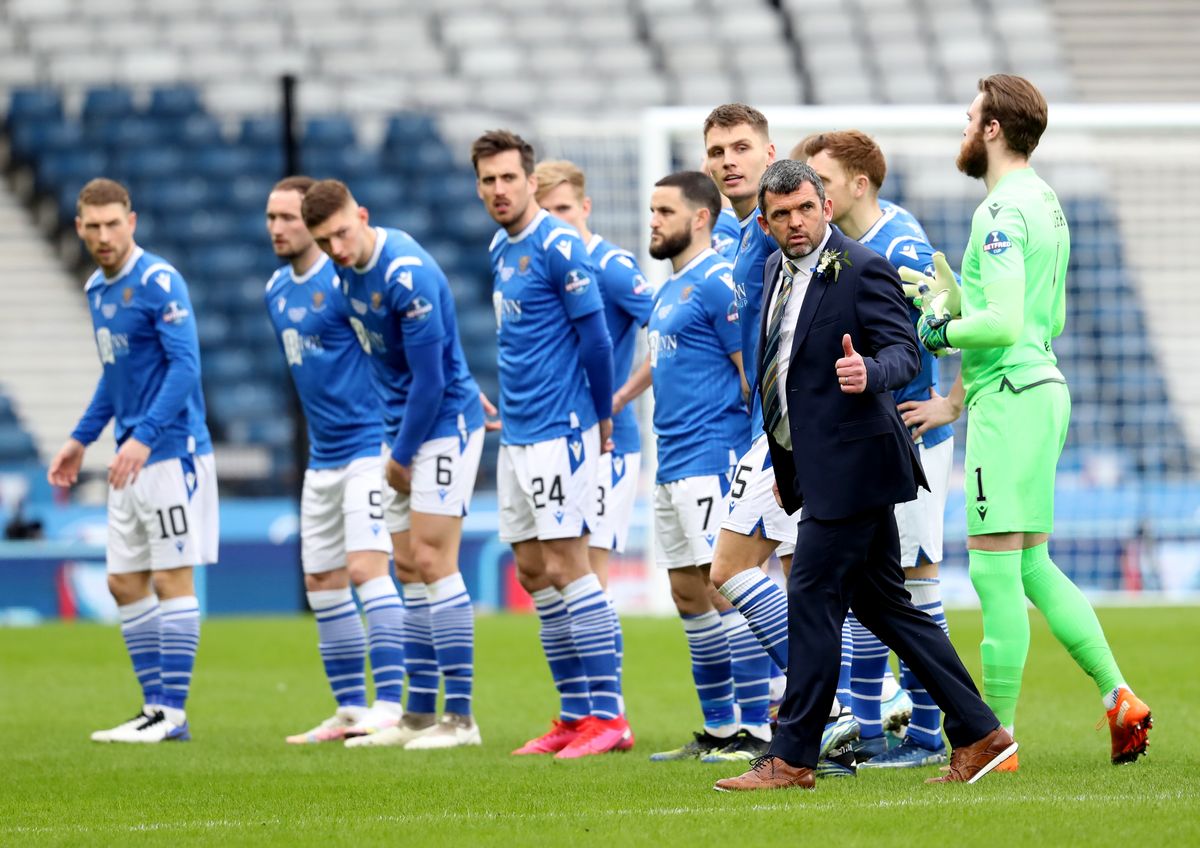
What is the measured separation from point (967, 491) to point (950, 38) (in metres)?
19.4

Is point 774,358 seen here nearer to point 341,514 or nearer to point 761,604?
point 761,604

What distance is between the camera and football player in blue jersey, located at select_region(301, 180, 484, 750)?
24.0ft

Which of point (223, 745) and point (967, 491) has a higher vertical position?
point (967, 491)

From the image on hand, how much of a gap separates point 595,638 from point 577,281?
145 centimetres

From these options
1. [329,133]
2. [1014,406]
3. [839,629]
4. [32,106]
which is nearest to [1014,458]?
[1014,406]

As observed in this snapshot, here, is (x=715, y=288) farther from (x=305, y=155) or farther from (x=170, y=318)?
(x=305, y=155)

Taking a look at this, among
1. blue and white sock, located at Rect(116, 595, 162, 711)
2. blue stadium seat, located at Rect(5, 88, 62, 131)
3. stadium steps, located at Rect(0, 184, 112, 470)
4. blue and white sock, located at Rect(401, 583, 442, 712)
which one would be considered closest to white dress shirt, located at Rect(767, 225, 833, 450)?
blue and white sock, located at Rect(401, 583, 442, 712)

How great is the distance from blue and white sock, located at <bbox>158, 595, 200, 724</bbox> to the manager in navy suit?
11.4ft

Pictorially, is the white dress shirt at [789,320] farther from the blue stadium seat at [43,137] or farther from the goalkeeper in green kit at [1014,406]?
the blue stadium seat at [43,137]

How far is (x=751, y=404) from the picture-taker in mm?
6344

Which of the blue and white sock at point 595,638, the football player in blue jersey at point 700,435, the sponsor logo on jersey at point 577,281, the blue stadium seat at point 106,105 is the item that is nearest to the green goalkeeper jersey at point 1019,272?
the football player in blue jersey at point 700,435

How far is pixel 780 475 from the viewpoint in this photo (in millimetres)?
5535

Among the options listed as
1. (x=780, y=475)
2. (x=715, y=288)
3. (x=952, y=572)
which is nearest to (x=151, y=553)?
(x=715, y=288)

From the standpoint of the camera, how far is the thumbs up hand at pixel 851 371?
506 centimetres
